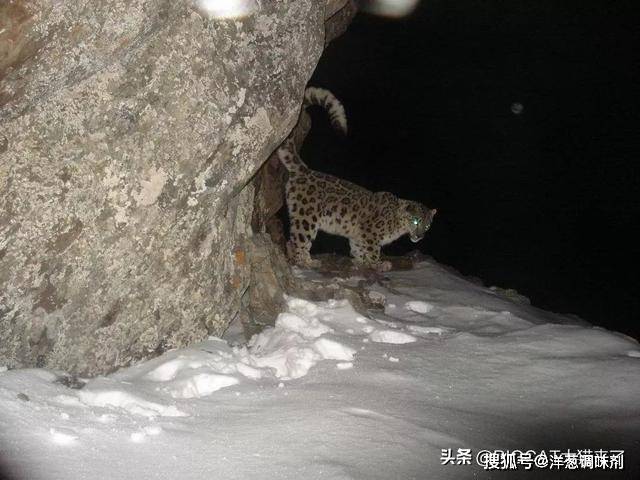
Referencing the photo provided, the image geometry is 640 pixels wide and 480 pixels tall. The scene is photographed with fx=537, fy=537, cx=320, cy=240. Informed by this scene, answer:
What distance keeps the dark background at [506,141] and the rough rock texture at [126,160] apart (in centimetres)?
1303

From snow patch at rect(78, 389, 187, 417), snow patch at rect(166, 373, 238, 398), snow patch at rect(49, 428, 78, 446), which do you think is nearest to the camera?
snow patch at rect(49, 428, 78, 446)

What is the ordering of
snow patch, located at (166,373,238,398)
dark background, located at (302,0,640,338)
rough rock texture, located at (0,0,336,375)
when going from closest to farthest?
rough rock texture, located at (0,0,336,375) < snow patch, located at (166,373,238,398) < dark background, located at (302,0,640,338)

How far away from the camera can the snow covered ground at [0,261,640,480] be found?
293 centimetres

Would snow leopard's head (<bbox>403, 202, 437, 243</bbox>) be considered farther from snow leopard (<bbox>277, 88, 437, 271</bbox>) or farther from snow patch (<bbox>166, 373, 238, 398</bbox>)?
snow patch (<bbox>166, 373, 238, 398</bbox>)

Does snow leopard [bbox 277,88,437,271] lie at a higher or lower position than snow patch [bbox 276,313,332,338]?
higher

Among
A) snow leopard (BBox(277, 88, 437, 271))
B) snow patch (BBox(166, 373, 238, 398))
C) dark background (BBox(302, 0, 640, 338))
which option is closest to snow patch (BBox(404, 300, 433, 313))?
snow leopard (BBox(277, 88, 437, 271))

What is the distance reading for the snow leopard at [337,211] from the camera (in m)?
8.77

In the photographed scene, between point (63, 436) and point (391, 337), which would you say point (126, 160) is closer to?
point (63, 436)

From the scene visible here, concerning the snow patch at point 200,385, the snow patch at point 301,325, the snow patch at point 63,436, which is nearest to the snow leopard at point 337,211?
the snow patch at point 301,325

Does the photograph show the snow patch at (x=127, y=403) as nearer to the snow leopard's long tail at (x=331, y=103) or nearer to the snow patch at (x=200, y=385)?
the snow patch at (x=200, y=385)

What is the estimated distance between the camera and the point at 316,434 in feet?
10.8

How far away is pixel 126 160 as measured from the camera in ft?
13.5

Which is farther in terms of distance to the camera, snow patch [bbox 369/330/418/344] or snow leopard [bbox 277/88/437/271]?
snow leopard [bbox 277/88/437/271]

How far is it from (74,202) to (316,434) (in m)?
2.36
